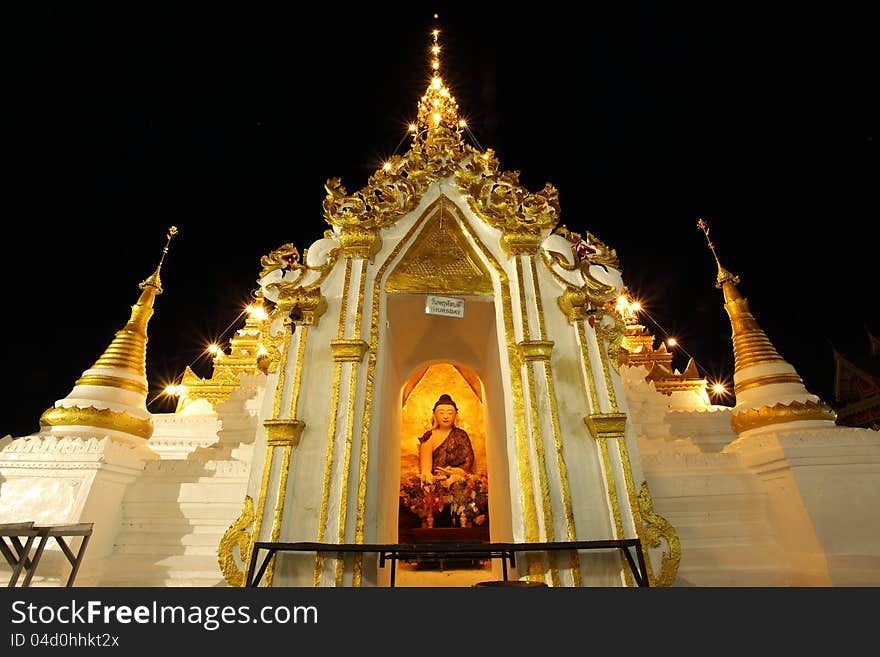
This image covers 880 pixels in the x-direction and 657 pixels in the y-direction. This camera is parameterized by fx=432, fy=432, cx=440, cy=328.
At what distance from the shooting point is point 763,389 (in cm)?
620

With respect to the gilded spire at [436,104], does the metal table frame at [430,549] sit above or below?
below

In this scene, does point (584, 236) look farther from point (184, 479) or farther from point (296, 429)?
point (184, 479)

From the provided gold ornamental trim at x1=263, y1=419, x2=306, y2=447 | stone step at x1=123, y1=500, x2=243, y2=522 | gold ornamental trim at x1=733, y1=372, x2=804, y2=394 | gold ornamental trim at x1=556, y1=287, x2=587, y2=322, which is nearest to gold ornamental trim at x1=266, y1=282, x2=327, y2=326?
gold ornamental trim at x1=263, y1=419, x2=306, y2=447

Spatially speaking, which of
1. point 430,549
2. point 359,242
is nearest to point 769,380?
point 430,549

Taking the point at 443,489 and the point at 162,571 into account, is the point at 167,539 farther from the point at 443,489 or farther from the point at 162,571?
the point at 443,489

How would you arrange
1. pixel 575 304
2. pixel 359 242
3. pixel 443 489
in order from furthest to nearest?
pixel 443 489 < pixel 359 242 < pixel 575 304

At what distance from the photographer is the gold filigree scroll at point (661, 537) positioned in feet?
12.6

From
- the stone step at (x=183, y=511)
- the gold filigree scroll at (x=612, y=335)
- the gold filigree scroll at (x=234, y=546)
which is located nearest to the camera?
the gold filigree scroll at (x=234, y=546)

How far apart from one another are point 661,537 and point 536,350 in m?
2.10

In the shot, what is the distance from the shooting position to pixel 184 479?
5113mm

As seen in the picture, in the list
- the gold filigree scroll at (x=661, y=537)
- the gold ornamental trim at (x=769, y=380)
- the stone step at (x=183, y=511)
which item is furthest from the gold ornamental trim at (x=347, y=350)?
the gold ornamental trim at (x=769, y=380)

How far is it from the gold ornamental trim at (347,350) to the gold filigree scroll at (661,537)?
10.3 feet

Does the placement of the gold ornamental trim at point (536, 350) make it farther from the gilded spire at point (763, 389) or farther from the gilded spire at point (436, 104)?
the gilded spire at point (436, 104)

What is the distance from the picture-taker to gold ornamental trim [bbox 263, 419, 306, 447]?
13.5 ft
